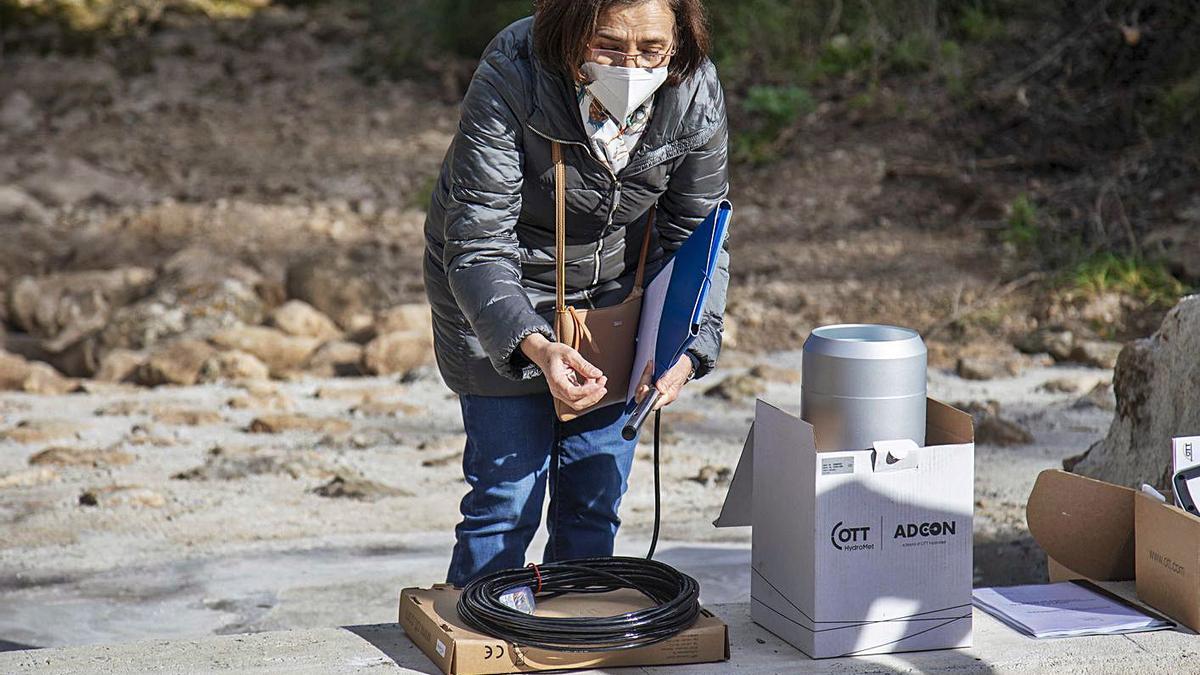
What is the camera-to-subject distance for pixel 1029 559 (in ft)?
14.8

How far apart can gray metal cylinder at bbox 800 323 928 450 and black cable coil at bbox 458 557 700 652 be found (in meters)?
0.45

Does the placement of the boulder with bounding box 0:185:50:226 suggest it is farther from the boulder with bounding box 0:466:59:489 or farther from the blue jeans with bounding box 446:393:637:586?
the blue jeans with bounding box 446:393:637:586

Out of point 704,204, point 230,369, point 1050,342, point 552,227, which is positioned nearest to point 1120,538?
point 704,204

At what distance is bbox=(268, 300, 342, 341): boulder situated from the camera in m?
7.86

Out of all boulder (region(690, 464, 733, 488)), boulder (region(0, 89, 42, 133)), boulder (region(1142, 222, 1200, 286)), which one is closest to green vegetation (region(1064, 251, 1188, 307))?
boulder (region(1142, 222, 1200, 286))

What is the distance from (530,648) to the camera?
9.24 feet

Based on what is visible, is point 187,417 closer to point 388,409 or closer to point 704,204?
point 388,409

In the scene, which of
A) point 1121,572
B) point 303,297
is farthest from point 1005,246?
point 1121,572

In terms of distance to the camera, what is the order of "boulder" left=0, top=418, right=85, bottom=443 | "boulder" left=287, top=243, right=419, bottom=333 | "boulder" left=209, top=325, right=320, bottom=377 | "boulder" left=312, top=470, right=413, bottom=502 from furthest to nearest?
"boulder" left=287, top=243, right=419, bottom=333
"boulder" left=209, top=325, right=320, bottom=377
"boulder" left=0, top=418, right=85, bottom=443
"boulder" left=312, top=470, right=413, bottom=502

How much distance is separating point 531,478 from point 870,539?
2.39 feet

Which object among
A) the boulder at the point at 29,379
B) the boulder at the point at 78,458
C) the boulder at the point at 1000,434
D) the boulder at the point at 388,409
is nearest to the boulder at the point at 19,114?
the boulder at the point at 29,379

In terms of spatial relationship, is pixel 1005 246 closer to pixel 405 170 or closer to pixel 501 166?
pixel 405 170

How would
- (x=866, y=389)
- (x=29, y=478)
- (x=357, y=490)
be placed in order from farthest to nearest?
1. (x=29, y=478)
2. (x=357, y=490)
3. (x=866, y=389)

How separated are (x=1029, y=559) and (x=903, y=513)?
182 cm
